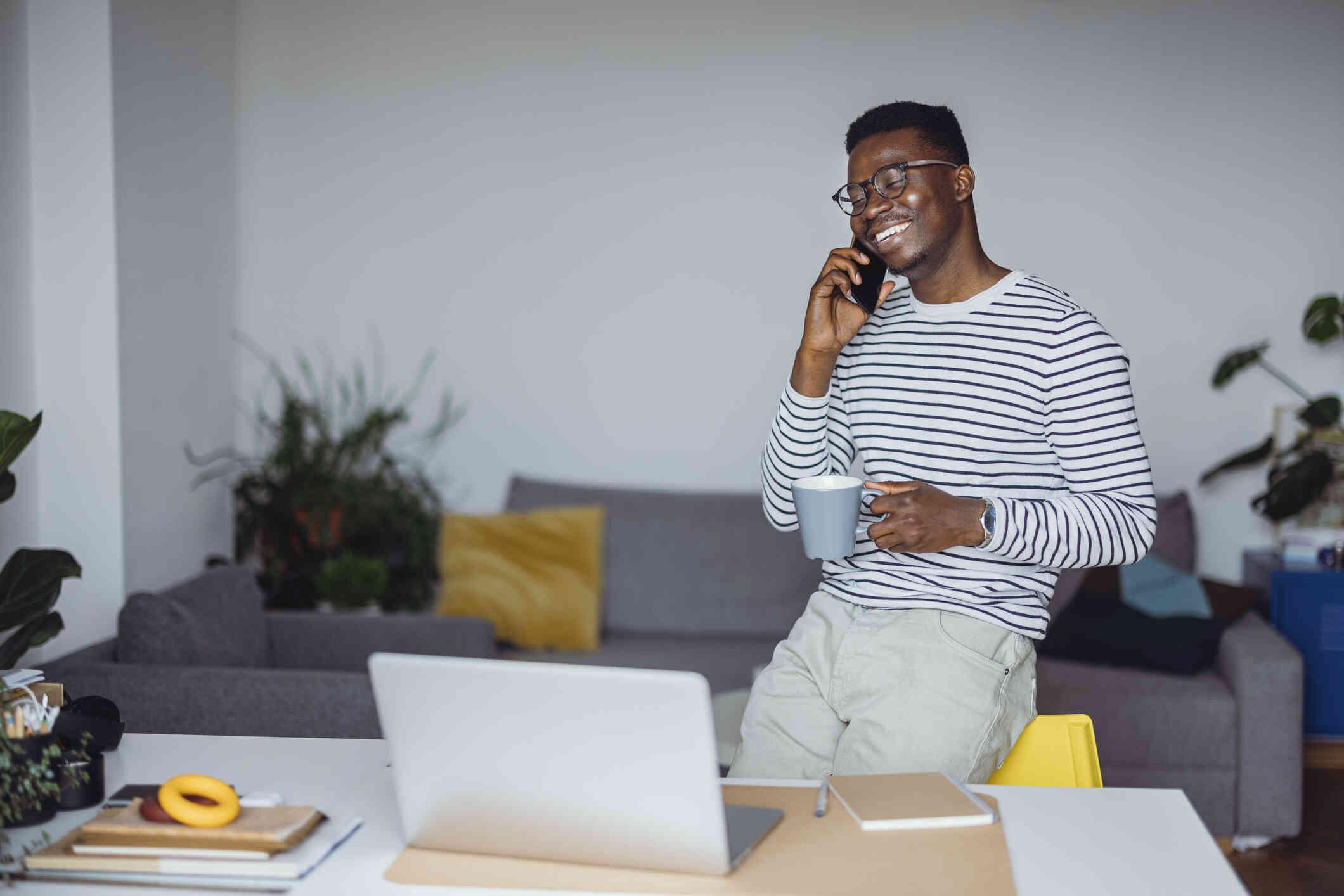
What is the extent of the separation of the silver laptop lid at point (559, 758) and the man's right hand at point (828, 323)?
0.68m

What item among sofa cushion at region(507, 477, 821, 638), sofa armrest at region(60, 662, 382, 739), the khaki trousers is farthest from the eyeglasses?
sofa cushion at region(507, 477, 821, 638)

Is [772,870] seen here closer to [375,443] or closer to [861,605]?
[861,605]

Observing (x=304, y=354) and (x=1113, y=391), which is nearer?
(x=1113, y=391)

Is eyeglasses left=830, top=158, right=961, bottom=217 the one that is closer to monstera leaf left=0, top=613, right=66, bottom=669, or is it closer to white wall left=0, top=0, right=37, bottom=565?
monstera leaf left=0, top=613, right=66, bottom=669

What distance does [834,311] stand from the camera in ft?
4.91

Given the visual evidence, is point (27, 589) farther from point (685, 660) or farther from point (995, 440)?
point (995, 440)

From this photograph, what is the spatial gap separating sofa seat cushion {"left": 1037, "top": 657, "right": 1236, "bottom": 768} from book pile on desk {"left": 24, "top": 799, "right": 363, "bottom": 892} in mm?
2262

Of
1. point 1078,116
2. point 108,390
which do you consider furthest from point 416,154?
point 1078,116

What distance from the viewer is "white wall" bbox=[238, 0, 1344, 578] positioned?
3674 mm

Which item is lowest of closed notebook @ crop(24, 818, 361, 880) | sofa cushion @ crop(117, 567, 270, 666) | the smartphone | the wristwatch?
sofa cushion @ crop(117, 567, 270, 666)

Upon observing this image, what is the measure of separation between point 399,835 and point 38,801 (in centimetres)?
33

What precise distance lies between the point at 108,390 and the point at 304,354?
1.02m

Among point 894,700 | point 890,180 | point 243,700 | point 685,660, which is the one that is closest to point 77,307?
point 243,700

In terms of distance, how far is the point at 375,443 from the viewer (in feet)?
12.3
